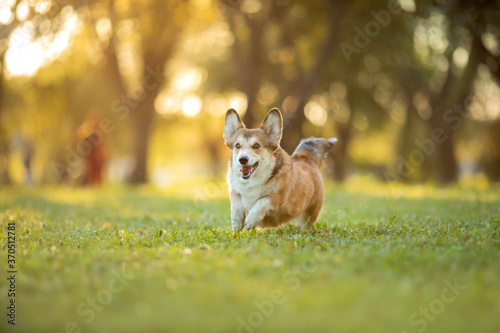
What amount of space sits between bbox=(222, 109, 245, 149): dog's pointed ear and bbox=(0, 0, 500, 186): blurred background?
8.82m

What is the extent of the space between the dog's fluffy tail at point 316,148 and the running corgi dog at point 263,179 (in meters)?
0.98

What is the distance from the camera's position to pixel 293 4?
809 inches

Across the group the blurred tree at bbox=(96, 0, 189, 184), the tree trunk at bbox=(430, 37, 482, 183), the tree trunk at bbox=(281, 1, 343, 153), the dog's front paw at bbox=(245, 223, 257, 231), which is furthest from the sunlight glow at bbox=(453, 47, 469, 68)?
the dog's front paw at bbox=(245, 223, 257, 231)

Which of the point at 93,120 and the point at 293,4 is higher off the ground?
the point at 293,4

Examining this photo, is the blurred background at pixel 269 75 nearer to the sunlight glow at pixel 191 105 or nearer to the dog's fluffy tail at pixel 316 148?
the sunlight glow at pixel 191 105

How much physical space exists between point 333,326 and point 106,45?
813 inches

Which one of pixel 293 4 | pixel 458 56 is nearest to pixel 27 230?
pixel 293 4

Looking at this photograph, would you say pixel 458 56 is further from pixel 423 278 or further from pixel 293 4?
pixel 423 278

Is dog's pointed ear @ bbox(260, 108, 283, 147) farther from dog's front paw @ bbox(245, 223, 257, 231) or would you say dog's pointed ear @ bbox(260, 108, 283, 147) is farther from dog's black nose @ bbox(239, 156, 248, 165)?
dog's front paw @ bbox(245, 223, 257, 231)

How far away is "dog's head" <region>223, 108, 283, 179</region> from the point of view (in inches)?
277

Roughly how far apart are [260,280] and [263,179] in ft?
9.25

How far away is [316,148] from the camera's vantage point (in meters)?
8.88

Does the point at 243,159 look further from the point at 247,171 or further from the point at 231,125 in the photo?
the point at 231,125

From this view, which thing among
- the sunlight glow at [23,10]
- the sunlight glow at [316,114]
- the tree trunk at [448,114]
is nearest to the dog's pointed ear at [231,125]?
the sunlight glow at [23,10]
